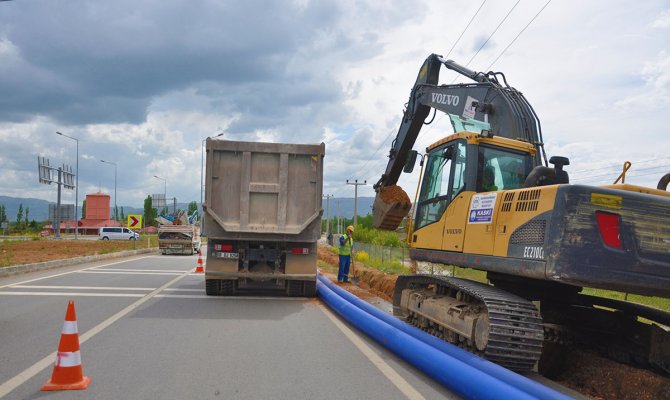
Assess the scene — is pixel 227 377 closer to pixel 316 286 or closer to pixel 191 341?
pixel 191 341

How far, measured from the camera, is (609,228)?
5.42 meters

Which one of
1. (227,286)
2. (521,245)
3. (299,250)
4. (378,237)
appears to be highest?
(521,245)

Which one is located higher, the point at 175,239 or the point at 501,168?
the point at 501,168

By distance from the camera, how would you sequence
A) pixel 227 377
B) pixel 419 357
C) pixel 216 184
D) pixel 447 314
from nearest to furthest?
1. pixel 227 377
2. pixel 419 357
3. pixel 447 314
4. pixel 216 184

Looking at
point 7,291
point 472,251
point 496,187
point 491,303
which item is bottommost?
point 7,291

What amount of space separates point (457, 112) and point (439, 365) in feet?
17.8

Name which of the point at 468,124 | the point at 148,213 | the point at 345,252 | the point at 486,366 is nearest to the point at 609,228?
the point at 486,366

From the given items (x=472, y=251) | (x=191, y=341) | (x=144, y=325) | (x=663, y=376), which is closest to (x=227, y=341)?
(x=191, y=341)

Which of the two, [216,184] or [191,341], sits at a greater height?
[216,184]

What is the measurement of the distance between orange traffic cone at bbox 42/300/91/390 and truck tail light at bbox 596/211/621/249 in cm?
509

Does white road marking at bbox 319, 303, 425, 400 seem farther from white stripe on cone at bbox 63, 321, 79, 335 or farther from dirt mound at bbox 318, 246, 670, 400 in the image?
white stripe on cone at bbox 63, 321, 79, 335

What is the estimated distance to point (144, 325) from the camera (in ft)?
30.2

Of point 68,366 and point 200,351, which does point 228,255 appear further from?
point 68,366

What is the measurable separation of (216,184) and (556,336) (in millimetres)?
7569
